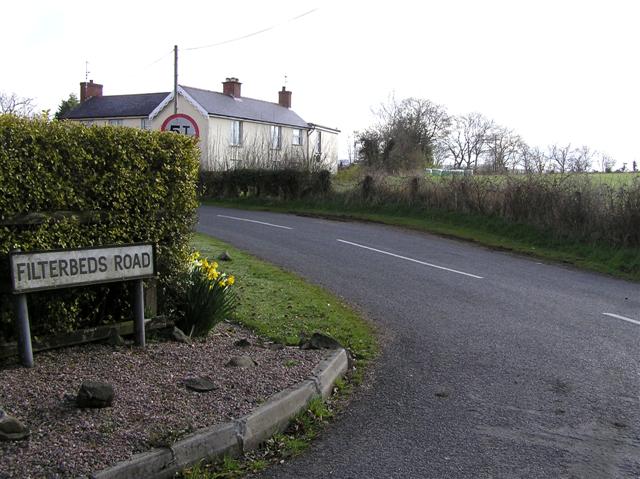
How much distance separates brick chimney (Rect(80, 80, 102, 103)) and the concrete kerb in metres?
52.3

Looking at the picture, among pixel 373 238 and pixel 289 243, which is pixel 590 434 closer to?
pixel 289 243

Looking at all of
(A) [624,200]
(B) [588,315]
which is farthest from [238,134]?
(B) [588,315]

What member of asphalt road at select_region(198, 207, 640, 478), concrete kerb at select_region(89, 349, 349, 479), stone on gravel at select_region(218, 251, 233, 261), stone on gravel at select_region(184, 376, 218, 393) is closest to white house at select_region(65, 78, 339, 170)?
stone on gravel at select_region(218, 251, 233, 261)

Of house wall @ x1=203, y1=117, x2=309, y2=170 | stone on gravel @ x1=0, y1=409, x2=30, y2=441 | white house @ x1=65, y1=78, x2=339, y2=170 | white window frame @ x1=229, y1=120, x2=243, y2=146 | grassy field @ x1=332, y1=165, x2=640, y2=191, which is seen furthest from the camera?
white window frame @ x1=229, y1=120, x2=243, y2=146

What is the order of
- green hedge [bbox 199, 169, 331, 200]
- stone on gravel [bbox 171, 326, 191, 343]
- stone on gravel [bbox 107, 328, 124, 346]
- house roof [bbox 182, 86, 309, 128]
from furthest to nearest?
1. house roof [bbox 182, 86, 309, 128]
2. green hedge [bbox 199, 169, 331, 200]
3. stone on gravel [bbox 171, 326, 191, 343]
4. stone on gravel [bbox 107, 328, 124, 346]

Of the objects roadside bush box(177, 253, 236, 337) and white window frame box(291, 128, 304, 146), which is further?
white window frame box(291, 128, 304, 146)

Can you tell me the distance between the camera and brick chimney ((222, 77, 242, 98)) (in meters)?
50.4

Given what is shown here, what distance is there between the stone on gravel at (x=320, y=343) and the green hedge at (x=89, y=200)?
5.07 ft

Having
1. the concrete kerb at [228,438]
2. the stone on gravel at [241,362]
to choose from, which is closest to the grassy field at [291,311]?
the stone on gravel at [241,362]

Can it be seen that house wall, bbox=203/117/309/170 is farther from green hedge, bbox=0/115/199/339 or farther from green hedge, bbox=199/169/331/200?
green hedge, bbox=0/115/199/339

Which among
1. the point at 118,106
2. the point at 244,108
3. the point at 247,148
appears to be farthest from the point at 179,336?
the point at 118,106

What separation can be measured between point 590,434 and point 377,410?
1639 millimetres

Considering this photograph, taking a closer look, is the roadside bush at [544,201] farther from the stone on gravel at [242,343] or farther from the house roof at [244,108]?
the house roof at [244,108]

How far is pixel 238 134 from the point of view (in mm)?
47188
